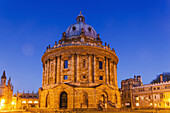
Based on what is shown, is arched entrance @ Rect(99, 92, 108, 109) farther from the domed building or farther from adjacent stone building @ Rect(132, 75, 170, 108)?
adjacent stone building @ Rect(132, 75, 170, 108)

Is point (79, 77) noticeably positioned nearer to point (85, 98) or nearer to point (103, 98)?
point (85, 98)

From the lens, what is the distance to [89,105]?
165ft

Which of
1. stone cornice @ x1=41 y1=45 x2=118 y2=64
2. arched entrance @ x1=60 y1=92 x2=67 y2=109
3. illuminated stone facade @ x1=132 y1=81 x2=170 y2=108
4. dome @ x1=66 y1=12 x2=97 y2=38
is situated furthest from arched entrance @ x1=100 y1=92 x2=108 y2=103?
illuminated stone facade @ x1=132 y1=81 x2=170 y2=108

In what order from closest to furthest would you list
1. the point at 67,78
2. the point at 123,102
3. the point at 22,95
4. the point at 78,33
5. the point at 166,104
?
1. the point at 67,78
2. the point at 78,33
3. the point at 166,104
4. the point at 123,102
5. the point at 22,95

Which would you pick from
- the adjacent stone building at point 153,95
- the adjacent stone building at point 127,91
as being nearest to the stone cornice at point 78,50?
the adjacent stone building at point 153,95

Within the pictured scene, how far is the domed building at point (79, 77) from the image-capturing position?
50.7m

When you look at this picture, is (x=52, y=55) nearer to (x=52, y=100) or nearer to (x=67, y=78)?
(x=67, y=78)

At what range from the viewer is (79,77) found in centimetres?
5319

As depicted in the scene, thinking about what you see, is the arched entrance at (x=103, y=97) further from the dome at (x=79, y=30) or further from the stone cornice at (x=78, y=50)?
the dome at (x=79, y=30)

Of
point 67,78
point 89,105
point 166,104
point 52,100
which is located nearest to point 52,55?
point 67,78

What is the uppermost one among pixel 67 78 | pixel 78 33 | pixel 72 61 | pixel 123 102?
pixel 78 33

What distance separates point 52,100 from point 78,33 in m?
23.6

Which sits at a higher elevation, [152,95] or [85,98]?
[85,98]

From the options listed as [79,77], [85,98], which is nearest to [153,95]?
[85,98]
